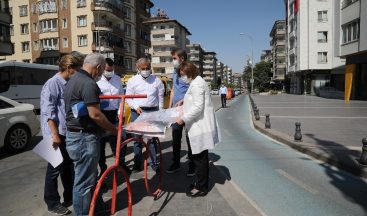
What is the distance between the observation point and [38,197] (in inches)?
200

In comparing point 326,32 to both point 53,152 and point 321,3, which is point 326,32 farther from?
point 53,152

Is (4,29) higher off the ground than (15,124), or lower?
higher

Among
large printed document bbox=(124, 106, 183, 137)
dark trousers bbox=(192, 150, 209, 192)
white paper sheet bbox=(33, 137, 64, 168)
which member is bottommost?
dark trousers bbox=(192, 150, 209, 192)

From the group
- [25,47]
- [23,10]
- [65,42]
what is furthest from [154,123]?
[23,10]

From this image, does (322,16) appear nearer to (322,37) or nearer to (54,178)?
(322,37)

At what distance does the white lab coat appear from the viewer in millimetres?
4668

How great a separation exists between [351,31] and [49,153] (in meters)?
32.7

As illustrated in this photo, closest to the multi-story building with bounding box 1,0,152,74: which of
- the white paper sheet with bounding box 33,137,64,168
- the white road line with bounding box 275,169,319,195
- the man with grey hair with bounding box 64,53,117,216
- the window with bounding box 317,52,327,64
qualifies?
the window with bounding box 317,52,327,64

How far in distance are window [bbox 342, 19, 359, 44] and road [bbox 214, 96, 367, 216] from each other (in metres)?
25.8

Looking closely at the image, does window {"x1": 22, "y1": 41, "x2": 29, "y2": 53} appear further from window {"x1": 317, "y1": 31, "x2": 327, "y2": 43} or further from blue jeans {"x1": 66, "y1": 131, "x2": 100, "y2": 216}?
blue jeans {"x1": 66, "y1": 131, "x2": 100, "y2": 216}

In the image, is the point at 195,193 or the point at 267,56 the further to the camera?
the point at 267,56

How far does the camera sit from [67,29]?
159 feet

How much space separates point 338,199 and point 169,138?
20.4 feet

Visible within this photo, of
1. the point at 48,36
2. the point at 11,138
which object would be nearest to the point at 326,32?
the point at 48,36
